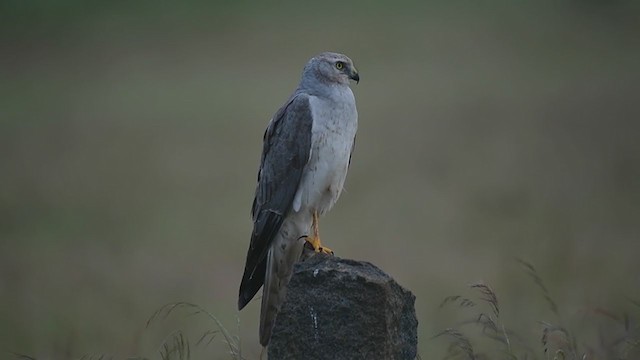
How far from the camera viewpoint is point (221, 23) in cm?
3916

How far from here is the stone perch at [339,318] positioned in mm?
5281

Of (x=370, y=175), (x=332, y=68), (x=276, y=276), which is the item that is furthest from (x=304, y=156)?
(x=370, y=175)

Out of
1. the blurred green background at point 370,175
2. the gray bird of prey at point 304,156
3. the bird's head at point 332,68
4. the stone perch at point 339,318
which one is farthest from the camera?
the blurred green background at point 370,175

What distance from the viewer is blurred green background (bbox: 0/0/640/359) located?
12.0 m

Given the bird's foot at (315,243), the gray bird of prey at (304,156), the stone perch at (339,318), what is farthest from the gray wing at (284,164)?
the stone perch at (339,318)

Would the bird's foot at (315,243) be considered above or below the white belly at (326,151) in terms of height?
below

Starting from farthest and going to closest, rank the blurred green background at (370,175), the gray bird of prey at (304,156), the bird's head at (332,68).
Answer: the blurred green background at (370,175) < the bird's head at (332,68) < the gray bird of prey at (304,156)

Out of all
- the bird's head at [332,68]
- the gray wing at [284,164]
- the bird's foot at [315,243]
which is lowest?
the bird's foot at [315,243]

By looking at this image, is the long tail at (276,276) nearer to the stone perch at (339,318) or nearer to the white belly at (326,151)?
the white belly at (326,151)

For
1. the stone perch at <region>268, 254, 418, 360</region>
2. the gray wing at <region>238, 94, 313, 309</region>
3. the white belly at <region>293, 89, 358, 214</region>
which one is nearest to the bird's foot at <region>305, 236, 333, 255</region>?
the gray wing at <region>238, 94, 313, 309</region>

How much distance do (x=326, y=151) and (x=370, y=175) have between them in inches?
460

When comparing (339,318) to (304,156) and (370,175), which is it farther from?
(370,175)

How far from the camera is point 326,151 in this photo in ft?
24.3

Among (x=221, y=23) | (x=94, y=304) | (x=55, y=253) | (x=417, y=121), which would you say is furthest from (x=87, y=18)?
(x=94, y=304)
